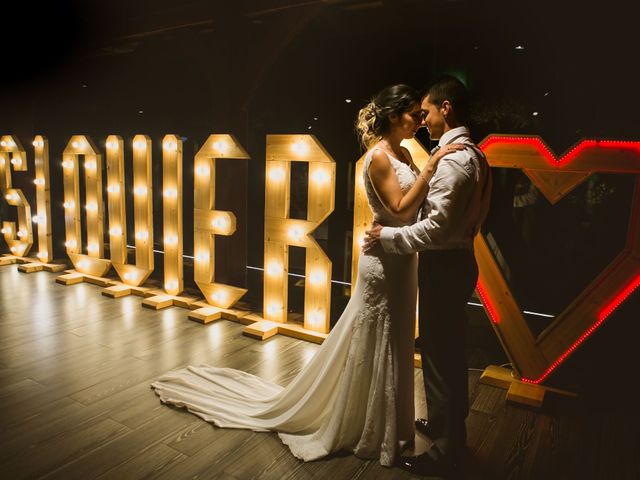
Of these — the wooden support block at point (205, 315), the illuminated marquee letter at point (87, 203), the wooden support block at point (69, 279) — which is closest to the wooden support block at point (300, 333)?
the wooden support block at point (205, 315)

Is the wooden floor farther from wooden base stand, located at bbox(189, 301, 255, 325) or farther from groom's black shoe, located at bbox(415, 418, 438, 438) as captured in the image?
wooden base stand, located at bbox(189, 301, 255, 325)

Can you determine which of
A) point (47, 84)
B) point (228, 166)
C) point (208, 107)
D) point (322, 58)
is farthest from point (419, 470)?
point (47, 84)

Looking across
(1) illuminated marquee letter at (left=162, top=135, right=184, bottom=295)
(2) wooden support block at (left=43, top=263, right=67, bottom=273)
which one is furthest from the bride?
(2) wooden support block at (left=43, top=263, right=67, bottom=273)

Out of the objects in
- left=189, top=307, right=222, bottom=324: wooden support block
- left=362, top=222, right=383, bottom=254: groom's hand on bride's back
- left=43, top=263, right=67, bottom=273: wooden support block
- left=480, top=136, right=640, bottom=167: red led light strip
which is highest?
left=480, top=136, right=640, bottom=167: red led light strip

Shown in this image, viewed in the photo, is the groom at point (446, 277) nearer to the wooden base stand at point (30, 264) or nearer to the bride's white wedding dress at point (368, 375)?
the bride's white wedding dress at point (368, 375)

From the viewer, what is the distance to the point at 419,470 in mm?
2285

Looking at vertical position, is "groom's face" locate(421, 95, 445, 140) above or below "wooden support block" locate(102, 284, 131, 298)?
above

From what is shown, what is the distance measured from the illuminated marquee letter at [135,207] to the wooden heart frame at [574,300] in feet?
11.4

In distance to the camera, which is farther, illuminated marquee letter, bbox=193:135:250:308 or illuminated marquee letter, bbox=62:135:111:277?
illuminated marquee letter, bbox=62:135:111:277

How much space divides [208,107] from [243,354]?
13.7ft

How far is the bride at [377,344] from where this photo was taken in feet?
7.59

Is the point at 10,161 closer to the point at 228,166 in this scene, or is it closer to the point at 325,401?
the point at 228,166

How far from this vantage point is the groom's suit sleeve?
207cm

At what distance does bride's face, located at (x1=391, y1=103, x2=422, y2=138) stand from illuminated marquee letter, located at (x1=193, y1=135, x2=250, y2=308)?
2341 millimetres
